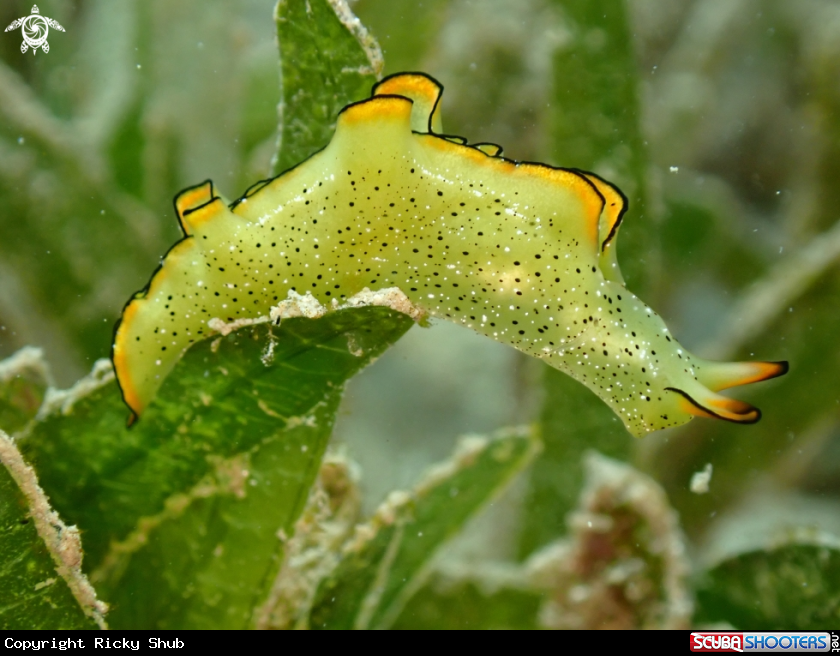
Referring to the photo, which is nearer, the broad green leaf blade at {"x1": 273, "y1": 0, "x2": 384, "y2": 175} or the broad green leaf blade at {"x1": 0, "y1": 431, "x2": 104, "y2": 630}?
the broad green leaf blade at {"x1": 0, "y1": 431, "x2": 104, "y2": 630}

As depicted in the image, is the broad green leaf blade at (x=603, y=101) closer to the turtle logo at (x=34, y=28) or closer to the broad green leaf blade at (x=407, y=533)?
the broad green leaf blade at (x=407, y=533)

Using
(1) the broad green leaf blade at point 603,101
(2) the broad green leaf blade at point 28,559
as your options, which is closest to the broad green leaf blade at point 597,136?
(1) the broad green leaf blade at point 603,101

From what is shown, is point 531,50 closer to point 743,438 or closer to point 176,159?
point 176,159

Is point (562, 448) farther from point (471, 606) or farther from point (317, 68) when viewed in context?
point (317, 68)

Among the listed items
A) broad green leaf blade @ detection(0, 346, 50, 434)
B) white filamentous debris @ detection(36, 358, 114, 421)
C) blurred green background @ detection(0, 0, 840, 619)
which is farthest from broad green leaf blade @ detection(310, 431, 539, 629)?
broad green leaf blade @ detection(0, 346, 50, 434)

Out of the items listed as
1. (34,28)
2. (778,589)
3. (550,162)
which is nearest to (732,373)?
(778,589)

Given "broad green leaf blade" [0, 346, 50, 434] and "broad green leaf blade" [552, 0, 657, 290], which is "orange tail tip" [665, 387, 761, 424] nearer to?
"broad green leaf blade" [552, 0, 657, 290]

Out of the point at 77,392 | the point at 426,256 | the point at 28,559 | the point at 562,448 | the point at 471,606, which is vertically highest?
the point at 426,256
